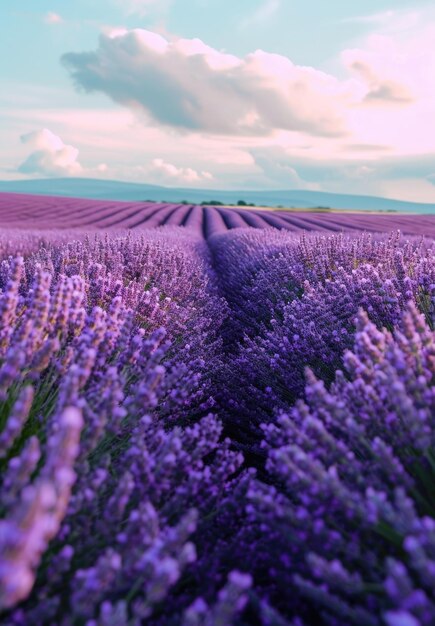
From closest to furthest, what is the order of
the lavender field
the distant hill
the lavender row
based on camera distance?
the lavender field < the lavender row < the distant hill

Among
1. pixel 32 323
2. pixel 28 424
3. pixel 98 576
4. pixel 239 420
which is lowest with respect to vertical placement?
pixel 239 420

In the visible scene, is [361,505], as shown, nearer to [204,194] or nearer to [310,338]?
[310,338]

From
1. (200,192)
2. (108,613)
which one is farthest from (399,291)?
(200,192)

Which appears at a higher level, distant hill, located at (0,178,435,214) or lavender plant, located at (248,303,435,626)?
distant hill, located at (0,178,435,214)

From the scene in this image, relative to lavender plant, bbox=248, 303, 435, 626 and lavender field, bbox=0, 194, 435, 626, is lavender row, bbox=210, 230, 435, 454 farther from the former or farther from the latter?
lavender plant, bbox=248, 303, 435, 626

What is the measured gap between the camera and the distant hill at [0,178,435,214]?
126 metres

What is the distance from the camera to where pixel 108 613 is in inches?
35.6

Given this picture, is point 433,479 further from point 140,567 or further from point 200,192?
point 200,192

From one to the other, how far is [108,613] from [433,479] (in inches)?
34.2

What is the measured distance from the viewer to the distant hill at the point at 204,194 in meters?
126

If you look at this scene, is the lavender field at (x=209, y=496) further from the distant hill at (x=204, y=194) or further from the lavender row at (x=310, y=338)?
the distant hill at (x=204, y=194)

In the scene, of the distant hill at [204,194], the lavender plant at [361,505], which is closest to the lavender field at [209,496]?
the lavender plant at [361,505]

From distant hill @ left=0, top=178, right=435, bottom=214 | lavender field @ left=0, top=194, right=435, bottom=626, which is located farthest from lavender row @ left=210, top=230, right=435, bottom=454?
distant hill @ left=0, top=178, right=435, bottom=214

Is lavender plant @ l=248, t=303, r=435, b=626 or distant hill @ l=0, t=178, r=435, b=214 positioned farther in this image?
distant hill @ l=0, t=178, r=435, b=214
